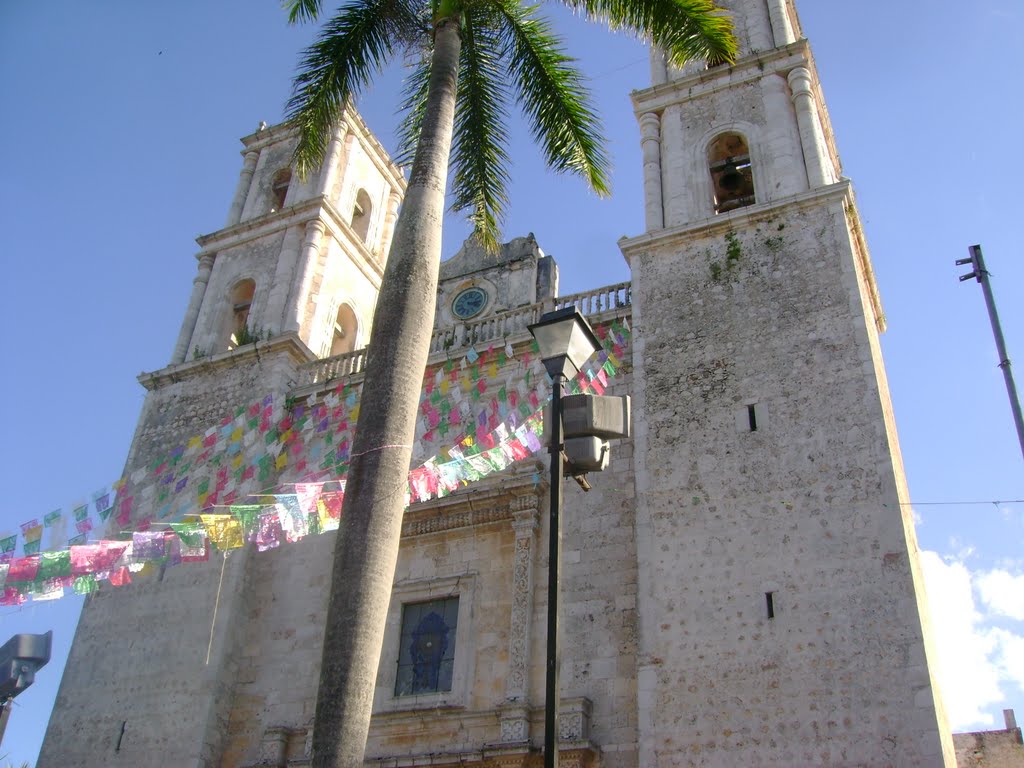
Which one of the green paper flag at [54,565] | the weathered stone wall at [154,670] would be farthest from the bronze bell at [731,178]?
the green paper flag at [54,565]

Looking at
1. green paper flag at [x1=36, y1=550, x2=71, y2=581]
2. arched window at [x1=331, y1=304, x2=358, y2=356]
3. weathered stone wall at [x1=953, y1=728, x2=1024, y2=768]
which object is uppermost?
arched window at [x1=331, y1=304, x2=358, y2=356]

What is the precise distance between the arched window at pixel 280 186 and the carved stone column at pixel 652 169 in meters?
8.24

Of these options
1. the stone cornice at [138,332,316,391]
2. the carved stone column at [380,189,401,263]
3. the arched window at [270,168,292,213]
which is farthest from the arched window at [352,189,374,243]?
the stone cornice at [138,332,316,391]

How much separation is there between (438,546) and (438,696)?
211 cm

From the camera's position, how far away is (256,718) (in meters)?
13.6

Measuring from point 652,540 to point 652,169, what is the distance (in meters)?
6.89

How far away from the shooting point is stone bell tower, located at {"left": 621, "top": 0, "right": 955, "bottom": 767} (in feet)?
33.8

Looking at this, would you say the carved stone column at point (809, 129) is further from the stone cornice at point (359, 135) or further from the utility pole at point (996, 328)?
the stone cornice at point (359, 135)

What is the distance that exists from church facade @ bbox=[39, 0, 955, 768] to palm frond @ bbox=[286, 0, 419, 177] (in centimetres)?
471

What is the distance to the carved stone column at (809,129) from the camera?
49.9 ft

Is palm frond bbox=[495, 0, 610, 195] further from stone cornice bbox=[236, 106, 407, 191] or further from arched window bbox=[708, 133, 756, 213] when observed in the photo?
stone cornice bbox=[236, 106, 407, 191]

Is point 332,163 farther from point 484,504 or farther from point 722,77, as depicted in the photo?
point 484,504

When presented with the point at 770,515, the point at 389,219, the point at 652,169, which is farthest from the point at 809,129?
the point at 389,219

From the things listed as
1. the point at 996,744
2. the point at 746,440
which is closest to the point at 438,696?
the point at 746,440
